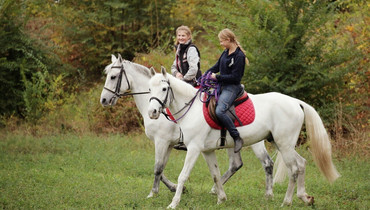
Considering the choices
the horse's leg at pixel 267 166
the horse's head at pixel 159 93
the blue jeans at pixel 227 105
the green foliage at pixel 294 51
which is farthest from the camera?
the green foliage at pixel 294 51

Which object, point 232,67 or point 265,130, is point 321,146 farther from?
point 232,67

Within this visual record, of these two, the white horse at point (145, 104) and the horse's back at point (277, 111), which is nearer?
the horse's back at point (277, 111)

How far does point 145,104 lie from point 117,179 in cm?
221

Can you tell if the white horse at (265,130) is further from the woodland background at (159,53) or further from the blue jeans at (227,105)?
the woodland background at (159,53)

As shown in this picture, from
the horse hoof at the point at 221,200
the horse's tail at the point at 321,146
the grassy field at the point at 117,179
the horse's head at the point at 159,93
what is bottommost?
the grassy field at the point at 117,179

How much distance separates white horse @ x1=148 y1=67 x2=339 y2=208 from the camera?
22.9ft

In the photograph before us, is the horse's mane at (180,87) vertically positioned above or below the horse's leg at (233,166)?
above

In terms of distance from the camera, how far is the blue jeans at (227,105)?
6801 millimetres

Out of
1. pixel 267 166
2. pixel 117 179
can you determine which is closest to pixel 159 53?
pixel 117 179

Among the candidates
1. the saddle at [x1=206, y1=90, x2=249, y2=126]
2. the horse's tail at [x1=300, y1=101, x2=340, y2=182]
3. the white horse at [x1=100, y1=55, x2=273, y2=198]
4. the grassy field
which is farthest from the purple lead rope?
the grassy field

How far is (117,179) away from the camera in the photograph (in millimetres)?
9492

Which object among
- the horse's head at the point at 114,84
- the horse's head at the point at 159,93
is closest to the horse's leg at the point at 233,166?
the horse's head at the point at 159,93

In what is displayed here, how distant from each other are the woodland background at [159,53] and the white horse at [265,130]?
14.9ft

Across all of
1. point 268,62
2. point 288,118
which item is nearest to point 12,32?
point 268,62
